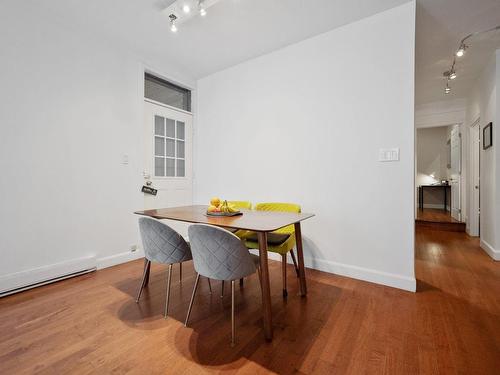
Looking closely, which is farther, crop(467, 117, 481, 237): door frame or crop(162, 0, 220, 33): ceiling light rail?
crop(467, 117, 481, 237): door frame

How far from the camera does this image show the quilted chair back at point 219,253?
1.48 meters

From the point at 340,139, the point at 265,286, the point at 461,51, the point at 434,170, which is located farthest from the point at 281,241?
the point at 434,170

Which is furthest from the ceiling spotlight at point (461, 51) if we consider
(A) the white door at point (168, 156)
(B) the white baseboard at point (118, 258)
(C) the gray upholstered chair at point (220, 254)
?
(B) the white baseboard at point (118, 258)

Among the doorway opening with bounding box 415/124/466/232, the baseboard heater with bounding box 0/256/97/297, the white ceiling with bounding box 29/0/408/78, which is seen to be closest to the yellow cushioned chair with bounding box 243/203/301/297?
the baseboard heater with bounding box 0/256/97/297

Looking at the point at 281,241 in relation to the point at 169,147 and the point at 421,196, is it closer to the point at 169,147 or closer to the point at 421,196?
the point at 169,147

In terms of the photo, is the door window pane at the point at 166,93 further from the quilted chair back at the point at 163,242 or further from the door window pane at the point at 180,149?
the quilted chair back at the point at 163,242

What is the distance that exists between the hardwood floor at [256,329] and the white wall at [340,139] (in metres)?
0.45

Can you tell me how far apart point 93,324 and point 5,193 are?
1560mm

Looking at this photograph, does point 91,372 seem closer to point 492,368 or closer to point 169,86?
point 492,368

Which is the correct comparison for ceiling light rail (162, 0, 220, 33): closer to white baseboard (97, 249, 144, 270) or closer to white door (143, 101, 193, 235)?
white door (143, 101, 193, 235)

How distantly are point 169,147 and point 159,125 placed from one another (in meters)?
0.36

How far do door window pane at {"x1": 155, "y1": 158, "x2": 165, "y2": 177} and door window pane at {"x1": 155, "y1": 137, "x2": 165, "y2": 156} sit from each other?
0.09 m

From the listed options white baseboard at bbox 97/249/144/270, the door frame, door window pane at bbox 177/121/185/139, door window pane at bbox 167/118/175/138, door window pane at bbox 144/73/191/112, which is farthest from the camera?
the door frame

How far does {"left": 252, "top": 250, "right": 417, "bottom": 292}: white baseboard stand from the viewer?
228cm
